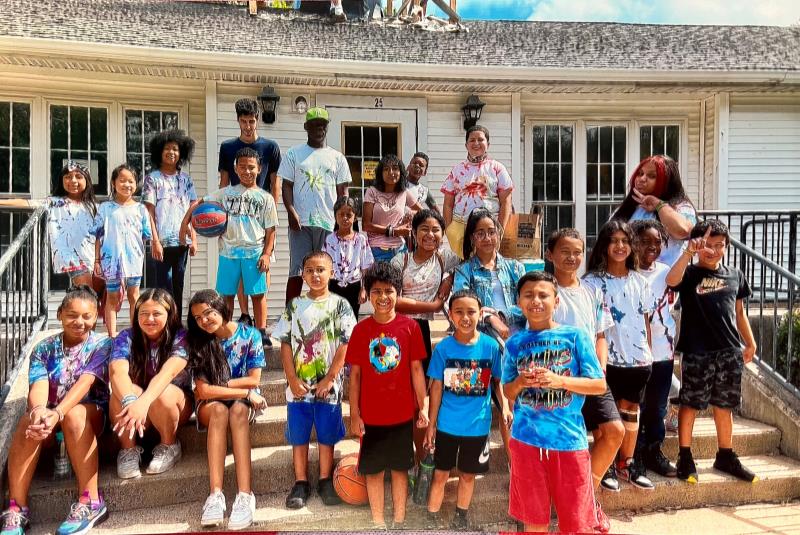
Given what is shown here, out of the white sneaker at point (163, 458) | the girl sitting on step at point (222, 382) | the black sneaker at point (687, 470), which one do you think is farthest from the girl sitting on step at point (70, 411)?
the black sneaker at point (687, 470)

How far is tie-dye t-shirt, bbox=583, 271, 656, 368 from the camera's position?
10.1ft

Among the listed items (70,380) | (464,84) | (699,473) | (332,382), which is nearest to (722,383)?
(699,473)

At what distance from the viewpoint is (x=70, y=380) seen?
2.99 meters

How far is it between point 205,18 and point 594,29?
578 cm

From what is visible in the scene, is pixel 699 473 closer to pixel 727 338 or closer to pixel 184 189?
pixel 727 338

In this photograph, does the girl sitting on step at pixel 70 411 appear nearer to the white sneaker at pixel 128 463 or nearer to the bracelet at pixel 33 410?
the bracelet at pixel 33 410

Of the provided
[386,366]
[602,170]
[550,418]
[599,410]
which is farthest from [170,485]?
[602,170]

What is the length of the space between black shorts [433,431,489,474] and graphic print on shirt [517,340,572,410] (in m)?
0.37

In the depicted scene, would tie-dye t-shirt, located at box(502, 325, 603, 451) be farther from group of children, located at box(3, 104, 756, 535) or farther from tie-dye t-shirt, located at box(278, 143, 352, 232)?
tie-dye t-shirt, located at box(278, 143, 352, 232)

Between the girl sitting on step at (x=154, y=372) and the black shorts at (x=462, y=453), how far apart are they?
149cm

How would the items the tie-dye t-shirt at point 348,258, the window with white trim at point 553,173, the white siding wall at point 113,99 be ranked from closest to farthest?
the tie-dye t-shirt at point 348,258 → the white siding wall at point 113,99 → the window with white trim at point 553,173

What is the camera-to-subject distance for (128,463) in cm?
301

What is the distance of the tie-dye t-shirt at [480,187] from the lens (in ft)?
13.5

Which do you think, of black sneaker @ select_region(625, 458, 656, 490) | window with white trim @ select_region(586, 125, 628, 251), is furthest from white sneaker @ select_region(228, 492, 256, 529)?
window with white trim @ select_region(586, 125, 628, 251)
